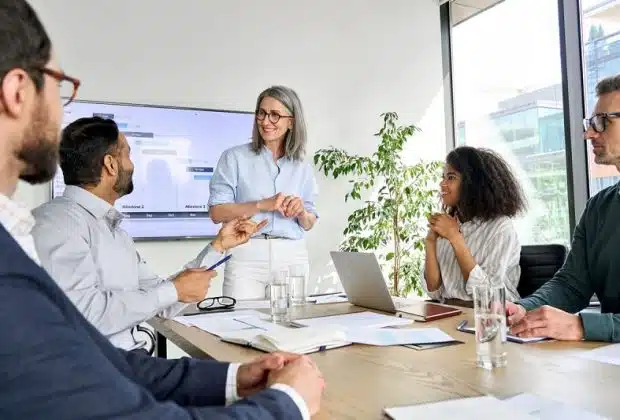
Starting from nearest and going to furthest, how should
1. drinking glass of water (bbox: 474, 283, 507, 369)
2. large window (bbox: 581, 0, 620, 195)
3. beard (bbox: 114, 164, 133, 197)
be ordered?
drinking glass of water (bbox: 474, 283, 507, 369) → beard (bbox: 114, 164, 133, 197) → large window (bbox: 581, 0, 620, 195)

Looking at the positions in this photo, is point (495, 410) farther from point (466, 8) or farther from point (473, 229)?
point (466, 8)

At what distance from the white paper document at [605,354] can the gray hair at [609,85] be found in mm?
868

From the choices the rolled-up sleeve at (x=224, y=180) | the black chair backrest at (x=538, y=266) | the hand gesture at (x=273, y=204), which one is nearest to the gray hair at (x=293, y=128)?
the rolled-up sleeve at (x=224, y=180)

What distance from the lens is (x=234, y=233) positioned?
2098 millimetres

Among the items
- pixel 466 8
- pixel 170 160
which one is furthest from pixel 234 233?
pixel 466 8

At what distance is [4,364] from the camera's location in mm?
559

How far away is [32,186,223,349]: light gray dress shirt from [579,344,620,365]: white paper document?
1095 millimetres

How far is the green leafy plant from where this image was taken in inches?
151

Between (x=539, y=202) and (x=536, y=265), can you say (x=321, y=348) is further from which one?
(x=539, y=202)

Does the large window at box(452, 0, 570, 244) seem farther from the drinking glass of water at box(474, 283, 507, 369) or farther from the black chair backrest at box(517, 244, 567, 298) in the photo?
the drinking glass of water at box(474, 283, 507, 369)

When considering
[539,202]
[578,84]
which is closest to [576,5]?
[578,84]

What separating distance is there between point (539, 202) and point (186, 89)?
2.46 metres

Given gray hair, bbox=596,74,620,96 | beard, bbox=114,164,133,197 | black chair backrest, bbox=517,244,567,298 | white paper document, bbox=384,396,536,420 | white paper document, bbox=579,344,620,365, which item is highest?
gray hair, bbox=596,74,620,96

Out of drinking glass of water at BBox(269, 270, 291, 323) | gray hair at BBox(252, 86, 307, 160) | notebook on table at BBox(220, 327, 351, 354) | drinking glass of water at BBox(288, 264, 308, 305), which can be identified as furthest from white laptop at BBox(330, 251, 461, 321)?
gray hair at BBox(252, 86, 307, 160)
